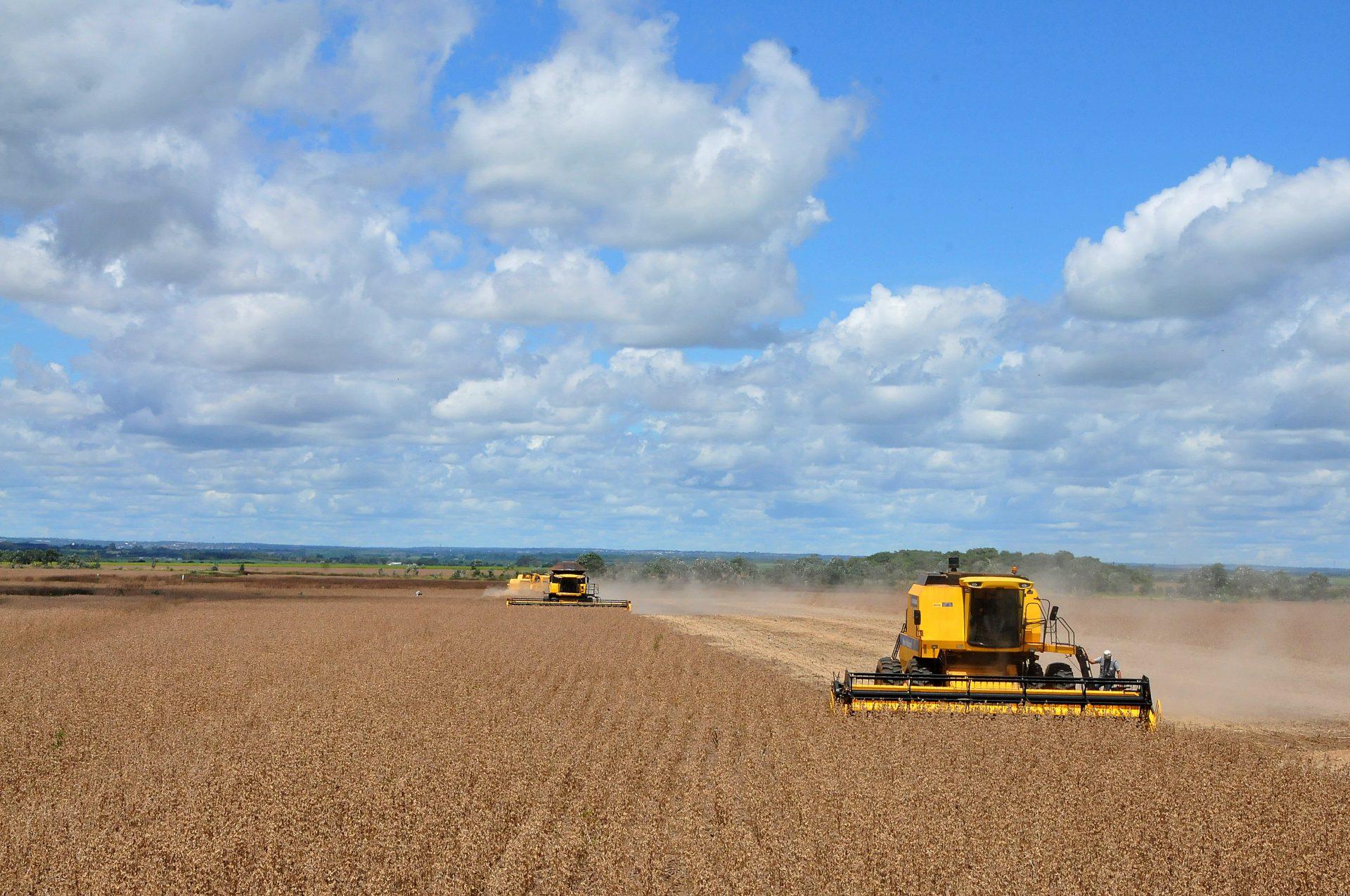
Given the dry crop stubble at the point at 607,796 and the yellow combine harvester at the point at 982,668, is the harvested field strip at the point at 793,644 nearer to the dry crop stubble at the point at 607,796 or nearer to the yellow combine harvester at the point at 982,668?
the yellow combine harvester at the point at 982,668

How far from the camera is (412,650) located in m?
25.5

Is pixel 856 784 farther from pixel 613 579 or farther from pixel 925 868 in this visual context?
pixel 613 579

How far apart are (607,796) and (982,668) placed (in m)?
9.46

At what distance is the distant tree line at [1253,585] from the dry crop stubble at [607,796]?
54.7 metres

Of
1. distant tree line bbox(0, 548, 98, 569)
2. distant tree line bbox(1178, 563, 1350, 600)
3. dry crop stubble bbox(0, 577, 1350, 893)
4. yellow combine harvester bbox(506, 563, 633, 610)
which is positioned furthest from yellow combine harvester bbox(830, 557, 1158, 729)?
distant tree line bbox(0, 548, 98, 569)

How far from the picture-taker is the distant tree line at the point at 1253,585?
63.1 m

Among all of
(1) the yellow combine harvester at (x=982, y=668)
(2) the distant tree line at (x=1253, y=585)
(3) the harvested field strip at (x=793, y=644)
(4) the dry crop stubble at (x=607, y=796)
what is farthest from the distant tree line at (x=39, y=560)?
(1) the yellow combine harvester at (x=982, y=668)

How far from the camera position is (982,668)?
18.3 meters

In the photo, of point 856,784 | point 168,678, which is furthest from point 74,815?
point 168,678

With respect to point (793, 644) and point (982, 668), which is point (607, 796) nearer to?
point (982, 668)

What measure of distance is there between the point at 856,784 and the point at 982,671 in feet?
26.7

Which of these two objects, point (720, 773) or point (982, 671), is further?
point (982, 671)

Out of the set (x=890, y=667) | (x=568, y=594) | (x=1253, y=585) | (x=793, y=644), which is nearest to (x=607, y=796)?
(x=890, y=667)

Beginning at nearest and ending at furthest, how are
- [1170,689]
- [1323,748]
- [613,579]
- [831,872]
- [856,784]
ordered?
1. [831,872]
2. [856,784]
3. [1323,748]
4. [1170,689]
5. [613,579]
